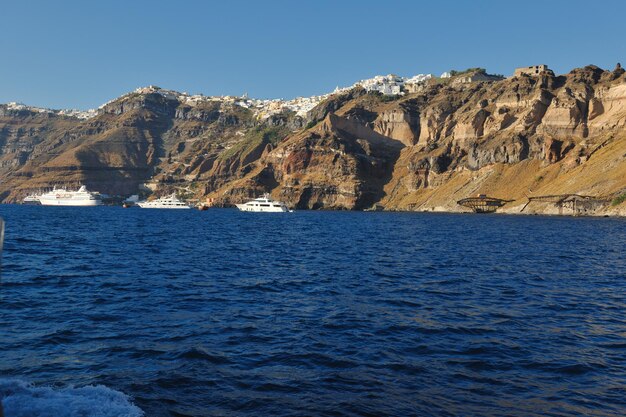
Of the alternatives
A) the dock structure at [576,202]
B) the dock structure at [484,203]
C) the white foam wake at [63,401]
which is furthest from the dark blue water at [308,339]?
the dock structure at [484,203]

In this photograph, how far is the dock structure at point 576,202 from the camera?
133750mm

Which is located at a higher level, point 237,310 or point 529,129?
point 529,129

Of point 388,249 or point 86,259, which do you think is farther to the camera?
point 388,249

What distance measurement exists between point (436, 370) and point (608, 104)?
210 metres

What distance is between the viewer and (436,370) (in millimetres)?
15438

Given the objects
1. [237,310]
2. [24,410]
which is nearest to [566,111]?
[237,310]

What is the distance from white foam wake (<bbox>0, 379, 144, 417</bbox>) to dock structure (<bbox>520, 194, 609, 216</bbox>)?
479ft

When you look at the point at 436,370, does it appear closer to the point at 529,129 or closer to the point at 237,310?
the point at 237,310

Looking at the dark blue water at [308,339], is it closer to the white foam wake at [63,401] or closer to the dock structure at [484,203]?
the white foam wake at [63,401]

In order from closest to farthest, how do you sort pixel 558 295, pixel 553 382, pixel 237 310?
pixel 553 382 < pixel 237 310 < pixel 558 295

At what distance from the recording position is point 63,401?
39.3ft

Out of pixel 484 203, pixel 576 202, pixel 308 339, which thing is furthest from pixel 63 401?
pixel 484 203

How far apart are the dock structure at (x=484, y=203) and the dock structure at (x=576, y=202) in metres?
20.0

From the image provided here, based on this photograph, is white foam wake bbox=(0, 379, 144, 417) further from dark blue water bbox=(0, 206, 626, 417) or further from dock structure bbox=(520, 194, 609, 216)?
dock structure bbox=(520, 194, 609, 216)
